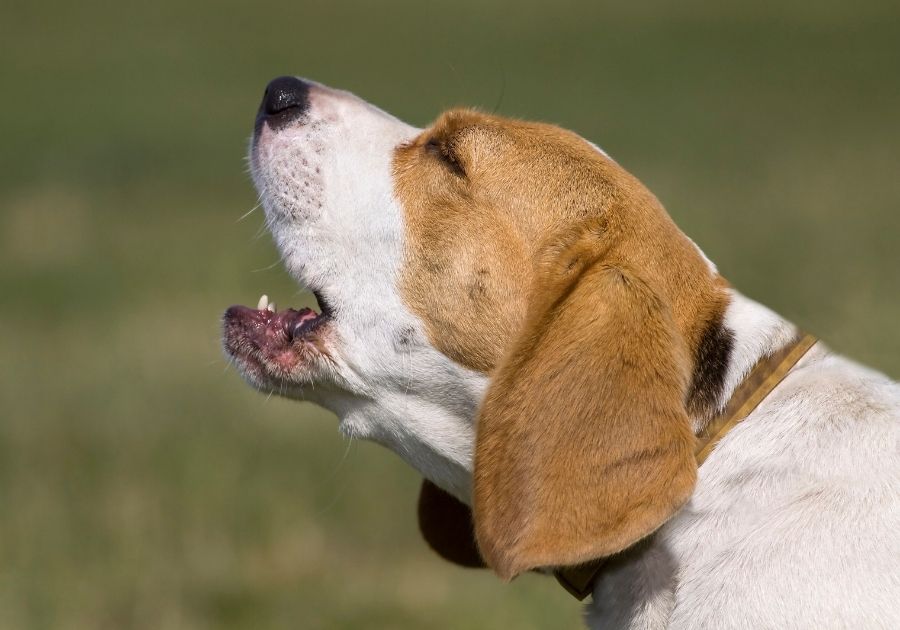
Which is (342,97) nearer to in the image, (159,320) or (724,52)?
(159,320)

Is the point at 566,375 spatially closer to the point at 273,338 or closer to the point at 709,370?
the point at 709,370

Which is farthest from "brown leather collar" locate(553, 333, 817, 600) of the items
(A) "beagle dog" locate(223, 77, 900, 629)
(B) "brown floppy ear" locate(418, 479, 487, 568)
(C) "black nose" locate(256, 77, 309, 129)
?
(C) "black nose" locate(256, 77, 309, 129)

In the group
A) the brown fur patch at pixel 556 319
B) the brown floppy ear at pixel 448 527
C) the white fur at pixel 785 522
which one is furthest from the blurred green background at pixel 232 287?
the white fur at pixel 785 522

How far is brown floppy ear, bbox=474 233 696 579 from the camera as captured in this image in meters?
3.18

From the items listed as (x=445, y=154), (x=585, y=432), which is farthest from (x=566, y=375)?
(x=445, y=154)

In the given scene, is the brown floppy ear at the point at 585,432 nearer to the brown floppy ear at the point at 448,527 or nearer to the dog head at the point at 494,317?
the dog head at the point at 494,317

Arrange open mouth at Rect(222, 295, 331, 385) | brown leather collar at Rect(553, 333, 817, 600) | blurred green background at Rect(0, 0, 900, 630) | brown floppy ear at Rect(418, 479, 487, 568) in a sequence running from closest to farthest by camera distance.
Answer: brown leather collar at Rect(553, 333, 817, 600), open mouth at Rect(222, 295, 331, 385), brown floppy ear at Rect(418, 479, 487, 568), blurred green background at Rect(0, 0, 900, 630)

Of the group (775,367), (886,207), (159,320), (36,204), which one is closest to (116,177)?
(36,204)

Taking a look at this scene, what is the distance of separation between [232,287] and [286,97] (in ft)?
22.4

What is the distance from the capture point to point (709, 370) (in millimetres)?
3557

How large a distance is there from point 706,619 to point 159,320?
25.1 feet

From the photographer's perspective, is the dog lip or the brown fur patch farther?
the dog lip

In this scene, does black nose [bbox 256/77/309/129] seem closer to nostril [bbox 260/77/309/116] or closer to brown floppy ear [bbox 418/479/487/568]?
nostril [bbox 260/77/309/116]

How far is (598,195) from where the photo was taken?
3953 mm
